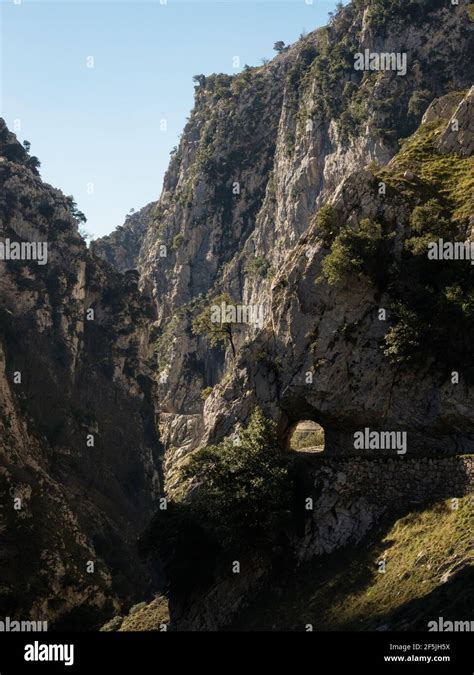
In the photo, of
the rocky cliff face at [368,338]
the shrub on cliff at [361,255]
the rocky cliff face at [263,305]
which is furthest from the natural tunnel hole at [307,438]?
the shrub on cliff at [361,255]

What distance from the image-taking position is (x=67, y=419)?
Answer: 260 ft

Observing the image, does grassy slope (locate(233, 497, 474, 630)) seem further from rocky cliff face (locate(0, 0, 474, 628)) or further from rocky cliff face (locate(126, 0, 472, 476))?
rocky cliff face (locate(126, 0, 472, 476))

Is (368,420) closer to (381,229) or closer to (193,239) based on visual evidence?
(381,229)

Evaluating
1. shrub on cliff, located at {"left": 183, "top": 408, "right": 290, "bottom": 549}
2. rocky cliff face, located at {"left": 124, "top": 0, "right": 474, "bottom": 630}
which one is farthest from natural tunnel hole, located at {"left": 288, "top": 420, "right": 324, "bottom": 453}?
shrub on cliff, located at {"left": 183, "top": 408, "right": 290, "bottom": 549}

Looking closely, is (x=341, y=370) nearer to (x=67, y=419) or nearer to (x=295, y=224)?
A: (x=67, y=419)

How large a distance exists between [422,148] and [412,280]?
50.2 ft

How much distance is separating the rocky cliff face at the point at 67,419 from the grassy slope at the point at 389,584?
21408 mm

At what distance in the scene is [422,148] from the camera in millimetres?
52281

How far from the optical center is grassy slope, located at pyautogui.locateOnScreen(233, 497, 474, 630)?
86.6 ft

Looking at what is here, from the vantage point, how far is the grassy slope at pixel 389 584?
26406mm

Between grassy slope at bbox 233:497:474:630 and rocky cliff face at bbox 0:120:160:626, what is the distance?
70.2 ft

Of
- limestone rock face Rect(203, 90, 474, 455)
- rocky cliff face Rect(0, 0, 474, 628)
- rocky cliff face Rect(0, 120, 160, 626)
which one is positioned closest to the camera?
limestone rock face Rect(203, 90, 474, 455)

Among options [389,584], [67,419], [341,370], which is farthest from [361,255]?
[67,419]

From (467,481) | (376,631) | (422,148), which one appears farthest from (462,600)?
(422,148)
